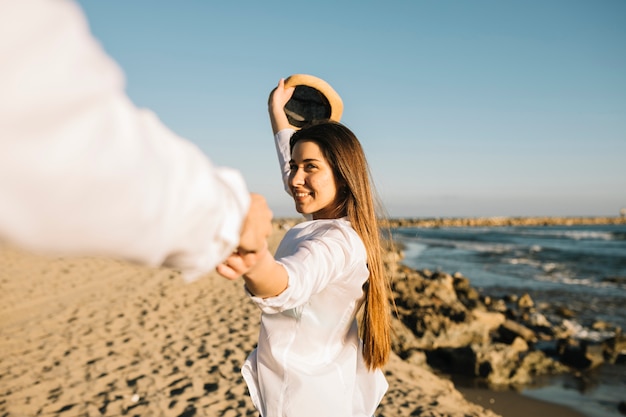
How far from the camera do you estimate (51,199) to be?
541mm

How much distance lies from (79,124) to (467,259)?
2768 cm

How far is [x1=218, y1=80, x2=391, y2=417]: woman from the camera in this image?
143cm

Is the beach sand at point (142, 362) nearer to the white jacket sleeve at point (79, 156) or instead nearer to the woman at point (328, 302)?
the woman at point (328, 302)

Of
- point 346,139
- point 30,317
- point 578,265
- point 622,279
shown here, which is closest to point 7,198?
point 346,139

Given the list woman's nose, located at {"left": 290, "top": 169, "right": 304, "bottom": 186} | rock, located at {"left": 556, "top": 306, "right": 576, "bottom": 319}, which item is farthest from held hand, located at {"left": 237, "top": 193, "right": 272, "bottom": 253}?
rock, located at {"left": 556, "top": 306, "right": 576, "bottom": 319}

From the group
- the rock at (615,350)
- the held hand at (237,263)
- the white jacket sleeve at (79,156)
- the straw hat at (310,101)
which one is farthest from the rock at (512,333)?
the white jacket sleeve at (79,156)

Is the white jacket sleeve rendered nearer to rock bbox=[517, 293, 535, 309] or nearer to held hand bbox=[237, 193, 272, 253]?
held hand bbox=[237, 193, 272, 253]

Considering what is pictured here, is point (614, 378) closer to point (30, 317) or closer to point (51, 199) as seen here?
point (51, 199)

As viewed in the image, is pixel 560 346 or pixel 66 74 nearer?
pixel 66 74

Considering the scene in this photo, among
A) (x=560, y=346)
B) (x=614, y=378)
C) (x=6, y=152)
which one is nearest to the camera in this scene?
(x=6, y=152)

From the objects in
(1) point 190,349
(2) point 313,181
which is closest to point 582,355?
(1) point 190,349

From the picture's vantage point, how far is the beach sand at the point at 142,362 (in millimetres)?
4902

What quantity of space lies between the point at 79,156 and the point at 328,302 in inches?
44.0

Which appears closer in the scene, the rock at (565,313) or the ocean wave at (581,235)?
the rock at (565,313)
